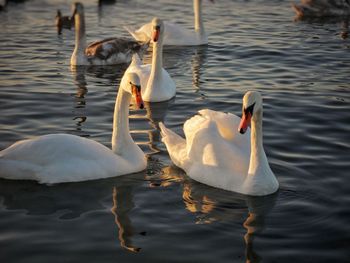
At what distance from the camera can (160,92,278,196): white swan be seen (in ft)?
32.2

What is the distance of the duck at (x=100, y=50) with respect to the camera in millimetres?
18391

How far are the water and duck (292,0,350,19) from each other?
1.23 meters

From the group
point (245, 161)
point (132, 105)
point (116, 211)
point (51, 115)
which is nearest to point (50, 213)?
point (116, 211)

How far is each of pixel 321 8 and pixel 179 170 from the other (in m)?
16.4

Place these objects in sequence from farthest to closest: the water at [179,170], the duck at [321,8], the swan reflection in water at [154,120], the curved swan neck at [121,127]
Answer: the duck at [321,8], the swan reflection in water at [154,120], the curved swan neck at [121,127], the water at [179,170]

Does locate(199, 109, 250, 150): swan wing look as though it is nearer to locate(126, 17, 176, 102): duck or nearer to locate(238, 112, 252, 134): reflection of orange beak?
locate(238, 112, 252, 134): reflection of orange beak

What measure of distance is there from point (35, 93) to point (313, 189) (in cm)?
755

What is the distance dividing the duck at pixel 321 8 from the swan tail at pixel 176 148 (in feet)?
47.3

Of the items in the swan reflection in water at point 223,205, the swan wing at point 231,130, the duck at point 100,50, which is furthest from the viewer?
the duck at point 100,50

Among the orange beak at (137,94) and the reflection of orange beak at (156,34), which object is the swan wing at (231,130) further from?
the reflection of orange beak at (156,34)

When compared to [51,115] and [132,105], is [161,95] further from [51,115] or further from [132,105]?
A: [51,115]

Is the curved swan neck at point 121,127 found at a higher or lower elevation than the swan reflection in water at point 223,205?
higher

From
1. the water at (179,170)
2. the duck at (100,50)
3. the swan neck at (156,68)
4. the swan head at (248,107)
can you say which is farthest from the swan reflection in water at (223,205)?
the duck at (100,50)

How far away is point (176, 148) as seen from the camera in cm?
1125
